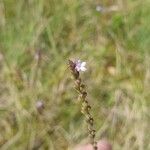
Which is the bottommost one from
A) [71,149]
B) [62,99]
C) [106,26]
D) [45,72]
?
[71,149]

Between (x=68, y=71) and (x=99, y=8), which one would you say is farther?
(x=99, y=8)

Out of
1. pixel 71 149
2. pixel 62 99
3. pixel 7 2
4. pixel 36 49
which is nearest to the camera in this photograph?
pixel 71 149

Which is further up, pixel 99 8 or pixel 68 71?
pixel 99 8

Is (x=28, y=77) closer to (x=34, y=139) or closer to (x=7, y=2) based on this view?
(x=34, y=139)

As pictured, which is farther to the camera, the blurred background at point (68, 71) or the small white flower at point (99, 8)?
the small white flower at point (99, 8)

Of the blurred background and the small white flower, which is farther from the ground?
the small white flower

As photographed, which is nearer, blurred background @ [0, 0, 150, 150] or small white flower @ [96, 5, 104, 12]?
blurred background @ [0, 0, 150, 150]

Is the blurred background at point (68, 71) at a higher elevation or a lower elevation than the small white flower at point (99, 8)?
lower

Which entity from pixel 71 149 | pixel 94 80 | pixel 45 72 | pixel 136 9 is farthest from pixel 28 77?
pixel 136 9
